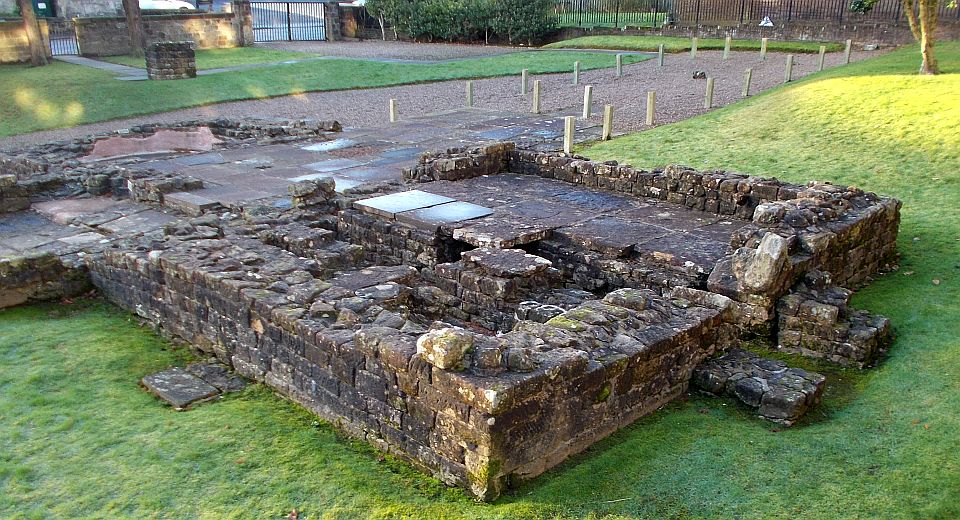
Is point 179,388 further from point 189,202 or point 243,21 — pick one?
point 243,21

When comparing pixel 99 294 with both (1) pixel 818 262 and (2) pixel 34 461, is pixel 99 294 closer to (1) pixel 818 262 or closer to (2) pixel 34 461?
(2) pixel 34 461

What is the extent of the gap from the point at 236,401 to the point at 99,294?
12.2ft

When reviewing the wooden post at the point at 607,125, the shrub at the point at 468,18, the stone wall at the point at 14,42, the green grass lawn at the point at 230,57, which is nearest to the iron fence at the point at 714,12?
the shrub at the point at 468,18

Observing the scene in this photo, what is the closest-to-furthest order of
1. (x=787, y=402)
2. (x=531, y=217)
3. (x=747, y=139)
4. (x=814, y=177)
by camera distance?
(x=787, y=402), (x=531, y=217), (x=814, y=177), (x=747, y=139)

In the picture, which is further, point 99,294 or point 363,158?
point 363,158

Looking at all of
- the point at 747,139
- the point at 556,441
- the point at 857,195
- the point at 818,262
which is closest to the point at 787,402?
the point at 556,441

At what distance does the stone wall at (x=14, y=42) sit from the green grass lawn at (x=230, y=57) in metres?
3.29

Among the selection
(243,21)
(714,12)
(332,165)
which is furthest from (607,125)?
(243,21)

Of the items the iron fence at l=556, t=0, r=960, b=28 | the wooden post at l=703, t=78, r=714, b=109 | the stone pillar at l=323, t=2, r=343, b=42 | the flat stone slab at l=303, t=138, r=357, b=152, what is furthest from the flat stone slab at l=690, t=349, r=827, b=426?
the stone pillar at l=323, t=2, r=343, b=42

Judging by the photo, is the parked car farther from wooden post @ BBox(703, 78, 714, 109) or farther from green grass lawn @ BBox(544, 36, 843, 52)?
wooden post @ BBox(703, 78, 714, 109)

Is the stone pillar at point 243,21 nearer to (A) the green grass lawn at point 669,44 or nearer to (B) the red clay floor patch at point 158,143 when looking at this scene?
(A) the green grass lawn at point 669,44

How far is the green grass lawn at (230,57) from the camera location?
3334 cm

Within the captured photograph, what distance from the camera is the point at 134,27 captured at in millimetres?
34719

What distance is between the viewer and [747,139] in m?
16.2
